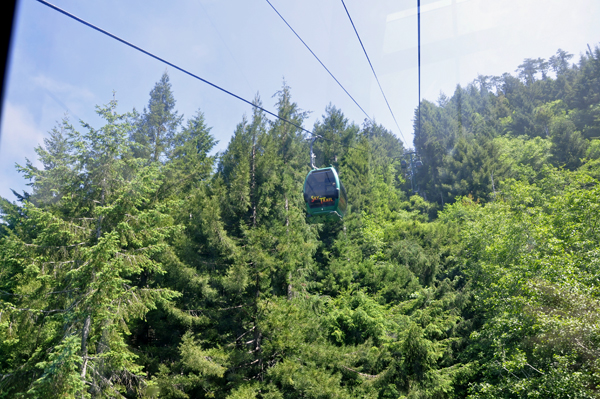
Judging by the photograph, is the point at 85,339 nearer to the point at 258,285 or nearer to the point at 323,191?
the point at 258,285

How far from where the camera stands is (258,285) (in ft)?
56.3

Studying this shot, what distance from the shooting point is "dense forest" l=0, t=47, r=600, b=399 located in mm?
11117

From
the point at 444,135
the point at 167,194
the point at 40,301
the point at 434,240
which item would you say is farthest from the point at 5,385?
the point at 444,135

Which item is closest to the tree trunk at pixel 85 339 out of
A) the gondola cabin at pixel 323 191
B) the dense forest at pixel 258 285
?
the dense forest at pixel 258 285

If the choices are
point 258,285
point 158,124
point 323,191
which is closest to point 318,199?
point 323,191

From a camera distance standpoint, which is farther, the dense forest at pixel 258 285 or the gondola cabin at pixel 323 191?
the gondola cabin at pixel 323 191

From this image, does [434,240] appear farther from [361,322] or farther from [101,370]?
[101,370]

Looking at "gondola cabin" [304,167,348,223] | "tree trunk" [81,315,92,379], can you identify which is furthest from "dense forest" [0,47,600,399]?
"gondola cabin" [304,167,348,223]

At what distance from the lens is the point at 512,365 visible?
12039mm

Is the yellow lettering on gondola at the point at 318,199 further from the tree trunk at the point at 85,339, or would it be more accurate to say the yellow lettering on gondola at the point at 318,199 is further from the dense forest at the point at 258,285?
the tree trunk at the point at 85,339

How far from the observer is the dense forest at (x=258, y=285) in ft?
36.5

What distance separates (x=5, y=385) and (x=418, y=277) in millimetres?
20724

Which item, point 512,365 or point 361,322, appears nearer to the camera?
point 512,365

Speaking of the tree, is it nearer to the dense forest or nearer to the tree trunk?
the dense forest
